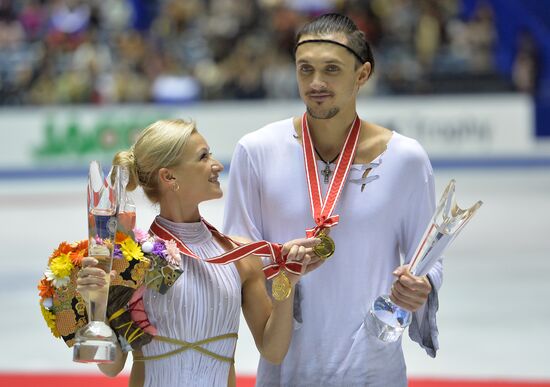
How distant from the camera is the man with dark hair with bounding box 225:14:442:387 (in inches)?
126

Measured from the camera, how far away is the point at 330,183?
10.5 feet

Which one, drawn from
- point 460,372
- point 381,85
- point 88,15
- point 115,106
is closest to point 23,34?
point 88,15

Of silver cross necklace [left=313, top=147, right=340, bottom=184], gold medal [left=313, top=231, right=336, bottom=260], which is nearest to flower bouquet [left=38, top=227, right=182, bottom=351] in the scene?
gold medal [left=313, top=231, right=336, bottom=260]

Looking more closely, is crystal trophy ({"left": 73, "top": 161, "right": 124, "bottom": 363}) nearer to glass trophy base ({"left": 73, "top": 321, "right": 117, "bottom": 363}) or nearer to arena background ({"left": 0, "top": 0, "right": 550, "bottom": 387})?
glass trophy base ({"left": 73, "top": 321, "right": 117, "bottom": 363})

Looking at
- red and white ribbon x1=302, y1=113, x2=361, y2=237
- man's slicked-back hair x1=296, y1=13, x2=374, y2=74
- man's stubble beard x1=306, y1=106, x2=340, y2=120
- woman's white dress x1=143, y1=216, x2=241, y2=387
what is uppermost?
man's slicked-back hair x1=296, y1=13, x2=374, y2=74

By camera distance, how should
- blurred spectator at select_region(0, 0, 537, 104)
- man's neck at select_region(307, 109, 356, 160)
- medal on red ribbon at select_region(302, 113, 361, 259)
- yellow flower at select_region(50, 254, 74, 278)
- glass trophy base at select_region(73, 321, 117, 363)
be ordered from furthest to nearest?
blurred spectator at select_region(0, 0, 537, 104)
man's neck at select_region(307, 109, 356, 160)
medal on red ribbon at select_region(302, 113, 361, 259)
yellow flower at select_region(50, 254, 74, 278)
glass trophy base at select_region(73, 321, 117, 363)

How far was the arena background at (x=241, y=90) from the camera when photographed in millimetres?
14492

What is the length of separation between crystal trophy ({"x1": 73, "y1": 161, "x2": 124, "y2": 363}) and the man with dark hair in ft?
2.30

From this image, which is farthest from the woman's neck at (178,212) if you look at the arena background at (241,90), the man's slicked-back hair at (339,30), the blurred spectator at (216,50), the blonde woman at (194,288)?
the blurred spectator at (216,50)

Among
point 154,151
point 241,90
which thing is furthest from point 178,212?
point 241,90

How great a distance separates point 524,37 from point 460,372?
1437 cm

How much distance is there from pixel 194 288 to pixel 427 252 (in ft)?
2.16

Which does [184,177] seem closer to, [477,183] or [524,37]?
[477,183]

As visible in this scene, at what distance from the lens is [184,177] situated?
306 cm
